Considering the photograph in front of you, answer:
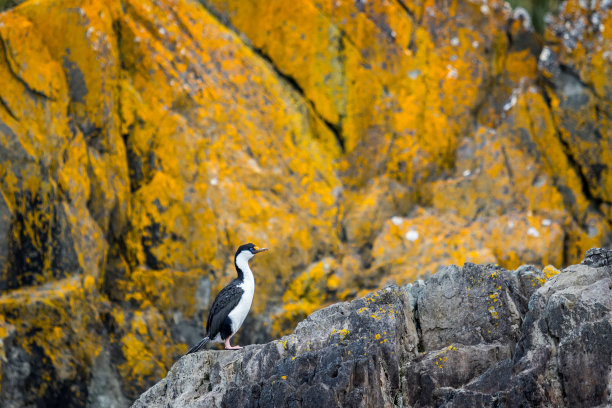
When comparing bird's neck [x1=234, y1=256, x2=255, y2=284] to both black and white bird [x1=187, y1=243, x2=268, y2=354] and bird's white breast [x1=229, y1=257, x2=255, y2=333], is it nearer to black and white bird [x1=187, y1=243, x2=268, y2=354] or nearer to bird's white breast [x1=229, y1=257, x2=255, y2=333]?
bird's white breast [x1=229, y1=257, x2=255, y2=333]

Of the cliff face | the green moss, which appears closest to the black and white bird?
the cliff face

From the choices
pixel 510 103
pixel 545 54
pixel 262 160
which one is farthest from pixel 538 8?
pixel 262 160

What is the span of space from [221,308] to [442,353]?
3.26 meters

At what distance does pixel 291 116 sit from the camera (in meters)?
15.1

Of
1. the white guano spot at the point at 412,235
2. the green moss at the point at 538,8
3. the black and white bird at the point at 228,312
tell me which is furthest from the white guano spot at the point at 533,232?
the black and white bird at the point at 228,312

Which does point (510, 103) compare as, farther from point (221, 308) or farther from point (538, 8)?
point (221, 308)

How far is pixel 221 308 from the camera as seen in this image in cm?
967

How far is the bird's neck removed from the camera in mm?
10172

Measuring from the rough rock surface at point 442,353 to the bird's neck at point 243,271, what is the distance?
1.78m

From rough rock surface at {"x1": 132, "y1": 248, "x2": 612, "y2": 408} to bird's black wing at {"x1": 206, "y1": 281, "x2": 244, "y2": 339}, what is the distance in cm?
110

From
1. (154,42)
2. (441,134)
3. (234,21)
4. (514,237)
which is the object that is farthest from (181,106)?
(514,237)

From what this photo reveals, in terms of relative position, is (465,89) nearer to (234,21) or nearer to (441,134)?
(441,134)

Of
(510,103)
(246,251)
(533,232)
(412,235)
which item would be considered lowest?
(246,251)

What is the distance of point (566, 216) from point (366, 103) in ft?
14.6
